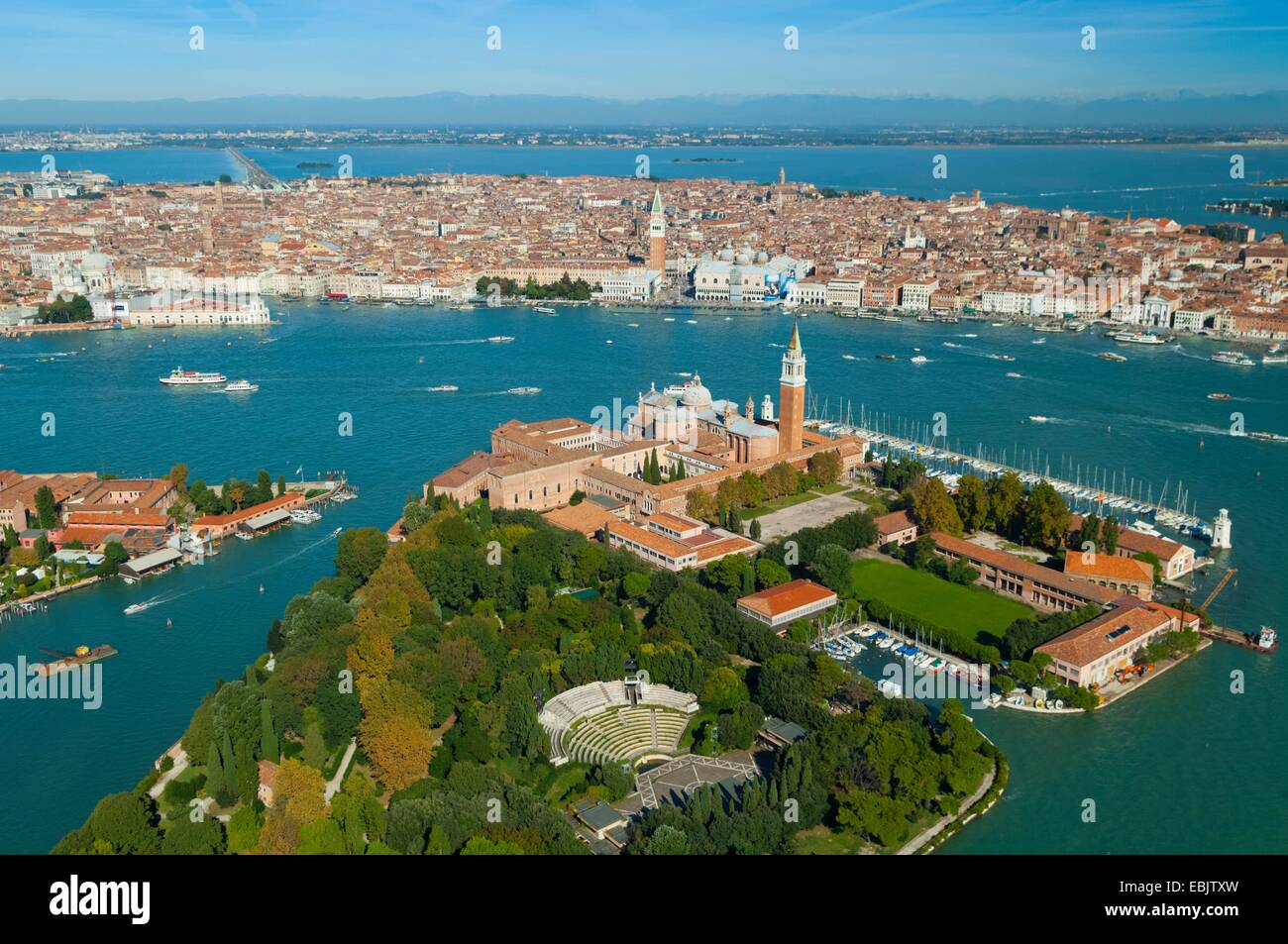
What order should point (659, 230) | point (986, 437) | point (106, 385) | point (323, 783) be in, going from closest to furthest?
point (323, 783)
point (986, 437)
point (106, 385)
point (659, 230)

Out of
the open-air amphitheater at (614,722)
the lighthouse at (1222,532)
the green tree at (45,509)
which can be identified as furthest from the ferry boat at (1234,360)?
the green tree at (45,509)

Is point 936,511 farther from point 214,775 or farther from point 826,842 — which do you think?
point 214,775

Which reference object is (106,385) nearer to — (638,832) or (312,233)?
(638,832)

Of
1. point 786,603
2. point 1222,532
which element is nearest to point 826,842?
point 786,603

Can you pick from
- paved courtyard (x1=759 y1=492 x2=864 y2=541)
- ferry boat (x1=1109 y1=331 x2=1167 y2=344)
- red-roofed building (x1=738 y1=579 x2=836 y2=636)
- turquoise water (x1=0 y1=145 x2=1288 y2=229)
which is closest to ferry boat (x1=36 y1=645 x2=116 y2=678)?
red-roofed building (x1=738 y1=579 x2=836 y2=636)

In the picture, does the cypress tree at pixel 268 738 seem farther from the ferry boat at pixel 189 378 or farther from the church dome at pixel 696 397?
the ferry boat at pixel 189 378

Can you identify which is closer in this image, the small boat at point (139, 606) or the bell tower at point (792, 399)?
the small boat at point (139, 606)
